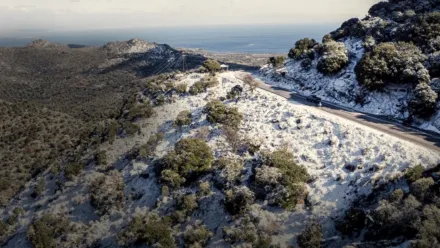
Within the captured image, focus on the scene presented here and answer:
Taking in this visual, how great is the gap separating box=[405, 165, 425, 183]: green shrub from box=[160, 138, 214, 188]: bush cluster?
13469mm

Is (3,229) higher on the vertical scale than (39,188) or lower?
lower

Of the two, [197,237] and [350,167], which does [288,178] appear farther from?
[197,237]

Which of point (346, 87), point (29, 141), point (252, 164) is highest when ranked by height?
point (346, 87)

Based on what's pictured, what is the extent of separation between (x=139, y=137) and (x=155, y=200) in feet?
32.2

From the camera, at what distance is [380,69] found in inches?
1254

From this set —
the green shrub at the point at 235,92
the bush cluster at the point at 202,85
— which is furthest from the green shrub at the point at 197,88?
the green shrub at the point at 235,92

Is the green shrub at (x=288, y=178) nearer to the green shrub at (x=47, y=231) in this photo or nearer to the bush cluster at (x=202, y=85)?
the green shrub at (x=47, y=231)

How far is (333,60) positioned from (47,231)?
33.4 m

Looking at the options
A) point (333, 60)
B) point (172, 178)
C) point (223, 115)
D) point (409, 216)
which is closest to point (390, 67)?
point (333, 60)

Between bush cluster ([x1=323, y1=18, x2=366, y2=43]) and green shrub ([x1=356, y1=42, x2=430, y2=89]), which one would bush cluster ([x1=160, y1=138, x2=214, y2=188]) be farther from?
bush cluster ([x1=323, y1=18, x2=366, y2=43])

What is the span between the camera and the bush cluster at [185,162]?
2447 centimetres

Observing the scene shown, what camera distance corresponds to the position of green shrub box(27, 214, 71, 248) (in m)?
22.4

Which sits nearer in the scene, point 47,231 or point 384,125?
point 47,231

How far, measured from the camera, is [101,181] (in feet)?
87.2
